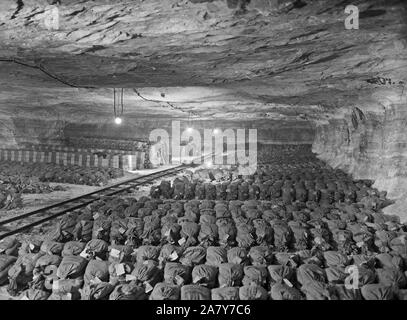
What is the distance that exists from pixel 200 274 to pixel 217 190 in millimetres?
6831

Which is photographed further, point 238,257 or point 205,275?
point 238,257

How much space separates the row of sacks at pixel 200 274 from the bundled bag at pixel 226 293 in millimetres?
14

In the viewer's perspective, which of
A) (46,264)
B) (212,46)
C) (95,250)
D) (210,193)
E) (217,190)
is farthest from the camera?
(217,190)

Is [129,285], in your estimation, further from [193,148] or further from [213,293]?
[193,148]

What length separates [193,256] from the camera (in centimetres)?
589

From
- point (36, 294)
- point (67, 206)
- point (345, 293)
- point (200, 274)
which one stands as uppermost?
point (200, 274)

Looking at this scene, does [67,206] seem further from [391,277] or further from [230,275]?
[391,277]

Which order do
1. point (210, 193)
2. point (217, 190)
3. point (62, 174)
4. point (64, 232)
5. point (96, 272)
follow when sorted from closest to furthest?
point (96, 272), point (64, 232), point (210, 193), point (217, 190), point (62, 174)

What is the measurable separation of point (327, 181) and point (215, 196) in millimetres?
4480

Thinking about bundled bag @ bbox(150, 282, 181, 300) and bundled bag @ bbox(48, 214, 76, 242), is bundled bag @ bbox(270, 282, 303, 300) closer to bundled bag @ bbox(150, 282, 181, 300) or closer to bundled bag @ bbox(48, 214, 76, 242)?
bundled bag @ bbox(150, 282, 181, 300)

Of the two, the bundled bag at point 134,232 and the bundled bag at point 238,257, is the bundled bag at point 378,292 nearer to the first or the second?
the bundled bag at point 238,257

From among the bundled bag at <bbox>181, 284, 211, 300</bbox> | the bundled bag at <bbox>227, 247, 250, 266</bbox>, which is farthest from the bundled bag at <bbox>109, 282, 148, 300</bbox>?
the bundled bag at <bbox>227, 247, 250, 266</bbox>

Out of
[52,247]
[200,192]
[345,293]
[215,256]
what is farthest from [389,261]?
[200,192]
